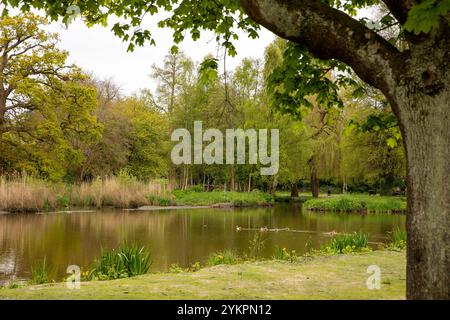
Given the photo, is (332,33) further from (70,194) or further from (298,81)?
(70,194)

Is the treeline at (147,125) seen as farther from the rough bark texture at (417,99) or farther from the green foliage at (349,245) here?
the rough bark texture at (417,99)

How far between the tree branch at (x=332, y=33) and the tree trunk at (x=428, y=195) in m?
0.39

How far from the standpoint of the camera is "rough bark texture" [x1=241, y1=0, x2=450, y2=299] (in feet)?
12.7

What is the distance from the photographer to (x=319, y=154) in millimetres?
35500

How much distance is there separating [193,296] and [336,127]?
31817 millimetres

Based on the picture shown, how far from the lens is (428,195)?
12.8 feet

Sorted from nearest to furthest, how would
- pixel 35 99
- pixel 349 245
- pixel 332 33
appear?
pixel 332 33, pixel 349 245, pixel 35 99

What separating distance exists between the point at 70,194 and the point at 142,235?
459 inches

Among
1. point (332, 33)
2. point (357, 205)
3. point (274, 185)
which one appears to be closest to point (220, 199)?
point (274, 185)

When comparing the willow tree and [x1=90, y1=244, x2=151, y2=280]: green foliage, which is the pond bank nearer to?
[x1=90, y1=244, x2=151, y2=280]: green foliage

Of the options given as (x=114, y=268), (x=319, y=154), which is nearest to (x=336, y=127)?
(x=319, y=154)

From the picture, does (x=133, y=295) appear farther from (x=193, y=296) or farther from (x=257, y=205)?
(x=257, y=205)

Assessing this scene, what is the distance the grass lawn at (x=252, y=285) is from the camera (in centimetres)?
542

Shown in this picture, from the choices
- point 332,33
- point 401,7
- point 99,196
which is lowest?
point 99,196
